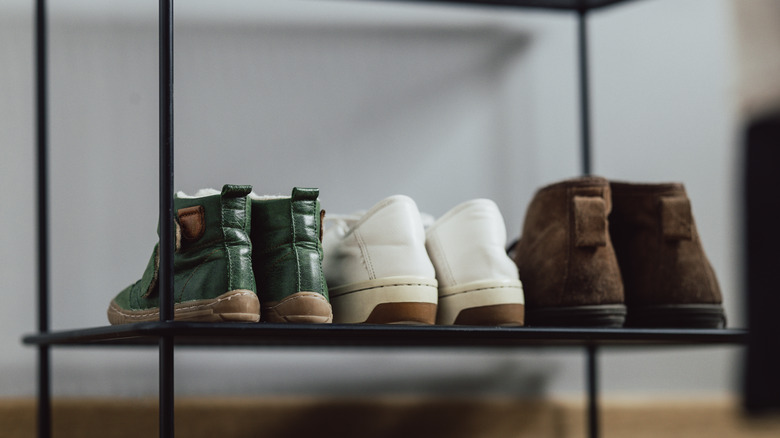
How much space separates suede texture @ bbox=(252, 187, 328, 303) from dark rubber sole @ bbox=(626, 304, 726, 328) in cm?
49

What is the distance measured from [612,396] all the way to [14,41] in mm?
1229

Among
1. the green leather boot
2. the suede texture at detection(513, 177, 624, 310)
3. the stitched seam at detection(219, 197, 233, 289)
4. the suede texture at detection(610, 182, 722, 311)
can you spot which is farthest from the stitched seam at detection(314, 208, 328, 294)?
the suede texture at detection(610, 182, 722, 311)

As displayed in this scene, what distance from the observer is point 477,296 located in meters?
1.11

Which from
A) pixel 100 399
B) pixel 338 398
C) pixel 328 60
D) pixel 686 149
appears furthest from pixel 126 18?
pixel 686 149

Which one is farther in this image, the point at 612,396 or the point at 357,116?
the point at 612,396

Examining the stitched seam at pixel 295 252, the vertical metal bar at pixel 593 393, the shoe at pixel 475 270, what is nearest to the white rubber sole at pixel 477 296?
the shoe at pixel 475 270

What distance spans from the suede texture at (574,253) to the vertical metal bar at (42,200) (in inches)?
27.0

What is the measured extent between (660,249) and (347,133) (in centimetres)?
61

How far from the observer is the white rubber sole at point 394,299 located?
1057mm

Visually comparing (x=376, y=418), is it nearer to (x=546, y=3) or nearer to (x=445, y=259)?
(x=445, y=259)

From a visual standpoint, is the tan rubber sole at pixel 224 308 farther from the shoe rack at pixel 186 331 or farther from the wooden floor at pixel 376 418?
the wooden floor at pixel 376 418

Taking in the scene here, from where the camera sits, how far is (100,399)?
1.48m

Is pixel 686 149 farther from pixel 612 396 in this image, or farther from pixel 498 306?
pixel 498 306

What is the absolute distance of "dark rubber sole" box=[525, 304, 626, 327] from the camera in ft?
3.88
